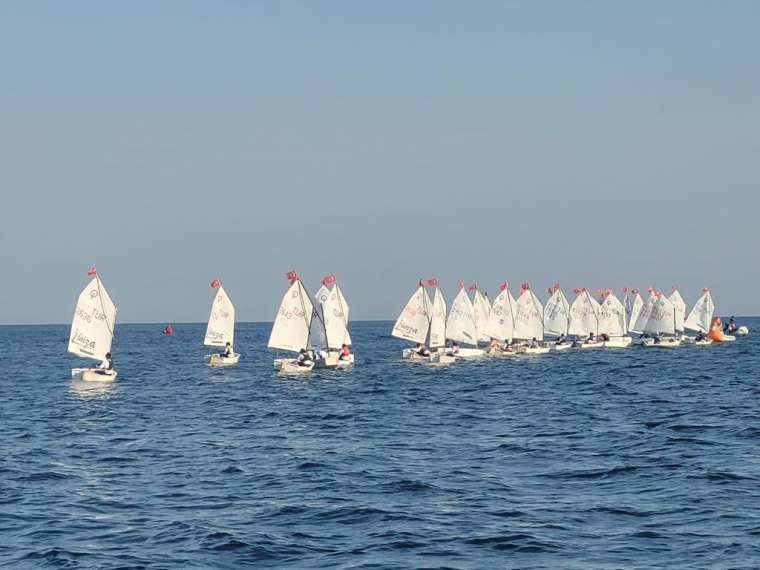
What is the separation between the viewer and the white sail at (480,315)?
395 feet

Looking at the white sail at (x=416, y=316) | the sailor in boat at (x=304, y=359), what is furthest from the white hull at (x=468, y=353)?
the sailor in boat at (x=304, y=359)

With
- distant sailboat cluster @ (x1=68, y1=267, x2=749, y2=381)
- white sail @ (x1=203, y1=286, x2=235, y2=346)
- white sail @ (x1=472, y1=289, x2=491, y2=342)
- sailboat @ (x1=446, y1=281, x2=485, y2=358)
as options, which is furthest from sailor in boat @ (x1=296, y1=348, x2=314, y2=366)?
white sail @ (x1=472, y1=289, x2=491, y2=342)

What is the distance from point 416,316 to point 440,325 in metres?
6.86

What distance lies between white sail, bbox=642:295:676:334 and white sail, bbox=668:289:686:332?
16.8 ft

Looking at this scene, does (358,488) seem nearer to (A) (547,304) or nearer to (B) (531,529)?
(B) (531,529)

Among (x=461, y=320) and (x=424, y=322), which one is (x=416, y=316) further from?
(x=461, y=320)

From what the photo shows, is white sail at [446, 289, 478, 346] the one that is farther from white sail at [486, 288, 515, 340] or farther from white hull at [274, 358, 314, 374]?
white hull at [274, 358, 314, 374]

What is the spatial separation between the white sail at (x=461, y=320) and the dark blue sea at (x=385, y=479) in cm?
3925

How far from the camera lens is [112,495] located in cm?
3111

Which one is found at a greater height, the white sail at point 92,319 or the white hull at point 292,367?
the white sail at point 92,319

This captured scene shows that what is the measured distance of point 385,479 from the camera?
33.4 meters

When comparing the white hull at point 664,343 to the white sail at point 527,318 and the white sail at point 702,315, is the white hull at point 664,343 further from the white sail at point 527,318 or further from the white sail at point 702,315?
the white sail at point 702,315

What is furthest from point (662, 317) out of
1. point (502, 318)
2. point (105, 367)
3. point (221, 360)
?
point (105, 367)

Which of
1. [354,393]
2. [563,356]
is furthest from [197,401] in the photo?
[563,356]
